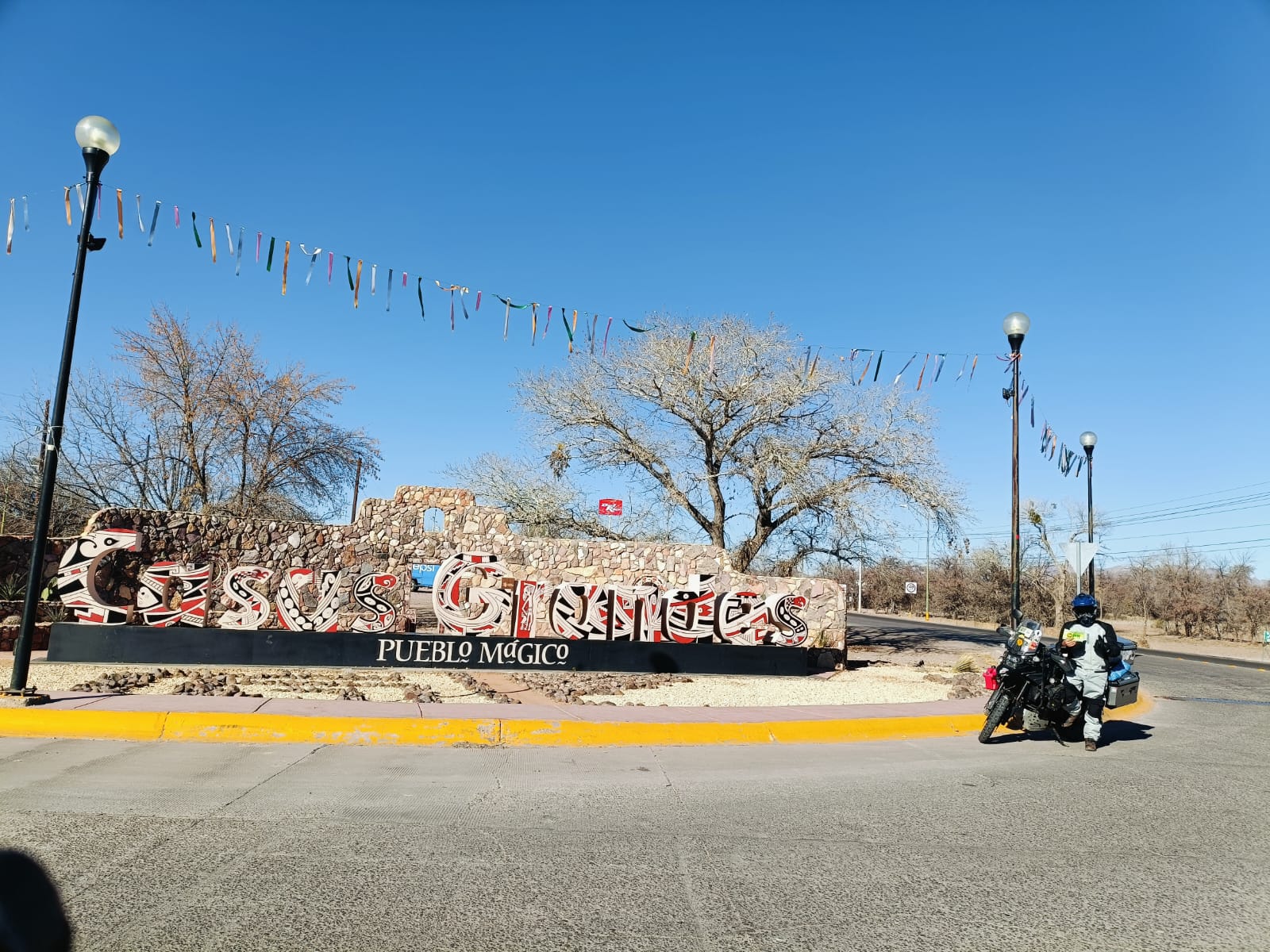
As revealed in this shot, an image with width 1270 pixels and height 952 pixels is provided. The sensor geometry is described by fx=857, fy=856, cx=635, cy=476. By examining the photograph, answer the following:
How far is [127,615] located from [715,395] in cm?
1476

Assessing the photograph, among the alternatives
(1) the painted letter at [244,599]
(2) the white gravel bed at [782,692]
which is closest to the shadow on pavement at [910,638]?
(2) the white gravel bed at [782,692]

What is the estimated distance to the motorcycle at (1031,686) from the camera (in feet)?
29.9

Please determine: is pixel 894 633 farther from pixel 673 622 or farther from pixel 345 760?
pixel 345 760

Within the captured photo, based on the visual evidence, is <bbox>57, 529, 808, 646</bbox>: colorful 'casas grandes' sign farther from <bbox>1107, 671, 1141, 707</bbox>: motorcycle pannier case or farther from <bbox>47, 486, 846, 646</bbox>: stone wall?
<bbox>1107, 671, 1141, 707</bbox>: motorcycle pannier case

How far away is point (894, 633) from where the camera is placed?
33.6 metres

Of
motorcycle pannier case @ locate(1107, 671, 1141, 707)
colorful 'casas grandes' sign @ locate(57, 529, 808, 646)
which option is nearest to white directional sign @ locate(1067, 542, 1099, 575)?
colorful 'casas grandes' sign @ locate(57, 529, 808, 646)

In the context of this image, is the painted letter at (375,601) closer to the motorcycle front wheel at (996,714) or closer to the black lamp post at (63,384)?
the black lamp post at (63,384)

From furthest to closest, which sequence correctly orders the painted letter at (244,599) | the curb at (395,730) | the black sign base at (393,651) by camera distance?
the painted letter at (244,599), the black sign base at (393,651), the curb at (395,730)

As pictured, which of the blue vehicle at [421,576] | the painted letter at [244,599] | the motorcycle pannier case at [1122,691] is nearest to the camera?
the motorcycle pannier case at [1122,691]

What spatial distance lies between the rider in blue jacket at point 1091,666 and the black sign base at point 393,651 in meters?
6.99

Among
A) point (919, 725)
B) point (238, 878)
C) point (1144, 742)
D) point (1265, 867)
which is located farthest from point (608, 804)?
point (1144, 742)

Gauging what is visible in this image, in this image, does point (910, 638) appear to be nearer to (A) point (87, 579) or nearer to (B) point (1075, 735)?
(B) point (1075, 735)

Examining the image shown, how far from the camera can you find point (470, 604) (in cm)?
1630

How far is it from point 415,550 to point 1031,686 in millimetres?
11231
